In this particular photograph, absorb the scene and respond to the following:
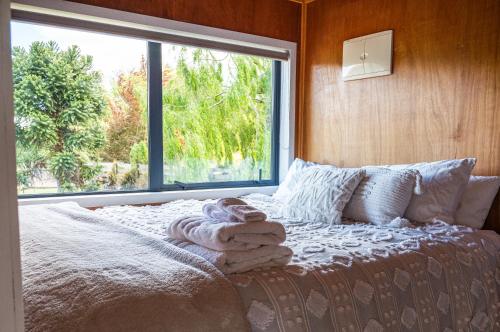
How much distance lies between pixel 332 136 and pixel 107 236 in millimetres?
1931

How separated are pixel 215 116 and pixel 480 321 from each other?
6.81 feet

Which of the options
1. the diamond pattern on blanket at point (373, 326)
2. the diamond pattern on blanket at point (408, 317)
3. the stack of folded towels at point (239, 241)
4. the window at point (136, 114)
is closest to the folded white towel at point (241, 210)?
the stack of folded towels at point (239, 241)

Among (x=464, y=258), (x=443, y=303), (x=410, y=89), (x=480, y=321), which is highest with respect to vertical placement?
(x=410, y=89)

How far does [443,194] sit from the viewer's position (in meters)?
1.88

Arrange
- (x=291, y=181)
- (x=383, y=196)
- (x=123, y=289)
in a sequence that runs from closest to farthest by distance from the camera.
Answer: (x=123, y=289), (x=383, y=196), (x=291, y=181)

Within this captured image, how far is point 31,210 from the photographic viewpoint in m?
1.85

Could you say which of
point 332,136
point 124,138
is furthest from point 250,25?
point 124,138

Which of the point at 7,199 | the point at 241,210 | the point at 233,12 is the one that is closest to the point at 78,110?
the point at 233,12

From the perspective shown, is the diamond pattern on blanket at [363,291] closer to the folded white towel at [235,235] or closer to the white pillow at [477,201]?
the folded white towel at [235,235]

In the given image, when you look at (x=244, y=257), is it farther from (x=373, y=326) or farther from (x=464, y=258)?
(x=464, y=258)

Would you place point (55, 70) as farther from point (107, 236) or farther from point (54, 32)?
point (107, 236)

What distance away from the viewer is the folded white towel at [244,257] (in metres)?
1.09

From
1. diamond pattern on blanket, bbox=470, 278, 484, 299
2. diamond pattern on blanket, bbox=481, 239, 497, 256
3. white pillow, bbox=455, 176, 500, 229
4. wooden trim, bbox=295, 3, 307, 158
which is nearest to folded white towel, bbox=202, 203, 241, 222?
diamond pattern on blanket, bbox=470, 278, 484, 299

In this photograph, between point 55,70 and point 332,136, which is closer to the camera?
point 55,70
